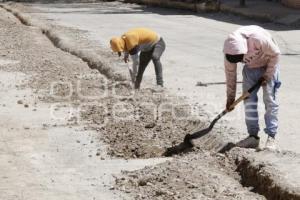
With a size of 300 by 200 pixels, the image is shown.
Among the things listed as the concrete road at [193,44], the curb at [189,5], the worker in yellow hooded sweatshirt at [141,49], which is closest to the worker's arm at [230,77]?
the concrete road at [193,44]

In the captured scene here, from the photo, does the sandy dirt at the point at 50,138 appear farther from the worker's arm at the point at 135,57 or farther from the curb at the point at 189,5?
the curb at the point at 189,5

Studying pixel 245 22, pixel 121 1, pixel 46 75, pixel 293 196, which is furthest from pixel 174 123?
pixel 121 1

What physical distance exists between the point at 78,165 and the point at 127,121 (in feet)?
6.12

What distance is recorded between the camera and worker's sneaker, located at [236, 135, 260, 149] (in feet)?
25.6

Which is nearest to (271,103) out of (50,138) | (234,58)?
(234,58)

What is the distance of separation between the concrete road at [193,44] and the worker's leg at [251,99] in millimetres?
498

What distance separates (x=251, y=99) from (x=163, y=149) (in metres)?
1.47

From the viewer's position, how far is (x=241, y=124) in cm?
917

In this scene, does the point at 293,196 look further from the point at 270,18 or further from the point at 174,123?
the point at 270,18

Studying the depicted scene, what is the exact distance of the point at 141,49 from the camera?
454 inches

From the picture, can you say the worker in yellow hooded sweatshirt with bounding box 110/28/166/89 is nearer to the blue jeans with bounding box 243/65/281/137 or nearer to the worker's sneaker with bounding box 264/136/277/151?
the blue jeans with bounding box 243/65/281/137

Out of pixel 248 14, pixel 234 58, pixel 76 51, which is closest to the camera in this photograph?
pixel 234 58

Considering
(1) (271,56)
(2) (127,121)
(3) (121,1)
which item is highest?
(1) (271,56)

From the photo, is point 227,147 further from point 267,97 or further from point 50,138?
point 50,138
